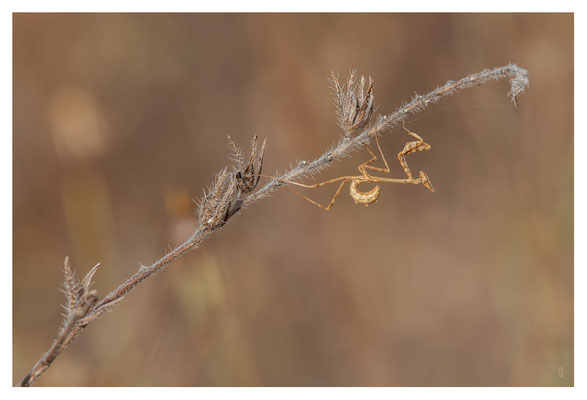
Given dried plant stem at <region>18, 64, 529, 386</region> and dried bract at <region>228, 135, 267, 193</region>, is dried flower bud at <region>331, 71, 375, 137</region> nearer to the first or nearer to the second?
dried plant stem at <region>18, 64, 529, 386</region>

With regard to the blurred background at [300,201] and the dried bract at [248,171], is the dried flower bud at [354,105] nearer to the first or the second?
the dried bract at [248,171]

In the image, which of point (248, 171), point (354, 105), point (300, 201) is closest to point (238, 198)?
point (248, 171)

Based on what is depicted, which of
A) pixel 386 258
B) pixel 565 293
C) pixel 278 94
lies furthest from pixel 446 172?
pixel 278 94

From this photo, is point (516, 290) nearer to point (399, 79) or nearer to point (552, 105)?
point (552, 105)

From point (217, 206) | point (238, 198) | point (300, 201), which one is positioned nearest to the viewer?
point (217, 206)

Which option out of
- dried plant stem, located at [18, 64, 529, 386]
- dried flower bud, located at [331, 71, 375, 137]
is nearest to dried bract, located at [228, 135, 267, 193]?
dried plant stem, located at [18, 64, 529, 386]

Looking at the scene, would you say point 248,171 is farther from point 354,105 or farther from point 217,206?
point 354,105

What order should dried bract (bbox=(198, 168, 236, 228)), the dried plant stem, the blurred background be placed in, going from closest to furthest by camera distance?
the dried plant stem → dried bract (bbox=(198, 168, 236, 228)) → the blurred background

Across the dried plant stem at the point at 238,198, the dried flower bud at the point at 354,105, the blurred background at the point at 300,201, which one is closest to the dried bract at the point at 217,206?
the dried plant stem at the point at 238,198
